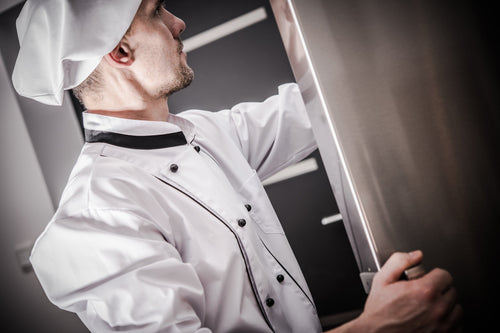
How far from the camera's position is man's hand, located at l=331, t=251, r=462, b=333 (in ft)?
1.41

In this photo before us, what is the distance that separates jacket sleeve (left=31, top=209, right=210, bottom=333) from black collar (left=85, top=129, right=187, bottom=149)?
20cm

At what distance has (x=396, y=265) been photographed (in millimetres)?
434

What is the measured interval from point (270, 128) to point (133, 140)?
0.39 meters

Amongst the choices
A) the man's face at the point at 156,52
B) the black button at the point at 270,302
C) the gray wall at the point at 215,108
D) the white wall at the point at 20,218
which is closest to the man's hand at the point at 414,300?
the black button at the point at 270,302

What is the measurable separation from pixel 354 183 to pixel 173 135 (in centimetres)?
50

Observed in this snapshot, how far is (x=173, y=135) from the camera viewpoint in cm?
79

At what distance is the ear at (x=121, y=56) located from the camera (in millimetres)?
728

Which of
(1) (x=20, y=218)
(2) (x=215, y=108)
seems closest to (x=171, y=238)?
(2) (x=215, y=108)

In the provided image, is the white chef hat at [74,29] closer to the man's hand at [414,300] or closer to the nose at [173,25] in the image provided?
the nose at [173,25]

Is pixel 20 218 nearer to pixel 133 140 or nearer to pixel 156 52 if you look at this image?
pixel 133 140

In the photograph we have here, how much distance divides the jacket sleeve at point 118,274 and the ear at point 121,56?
36cm

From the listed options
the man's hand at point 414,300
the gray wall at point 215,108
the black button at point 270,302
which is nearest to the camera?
the man's hand at point 414,300

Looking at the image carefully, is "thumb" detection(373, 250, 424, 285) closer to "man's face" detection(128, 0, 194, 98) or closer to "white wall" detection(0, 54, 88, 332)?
"man's face" detection(128, 0, 194, 98)

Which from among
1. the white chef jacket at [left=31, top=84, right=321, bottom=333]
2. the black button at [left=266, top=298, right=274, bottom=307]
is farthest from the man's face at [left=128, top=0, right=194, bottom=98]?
the black button at [left=266, top=298, right=274, bottom=307]
